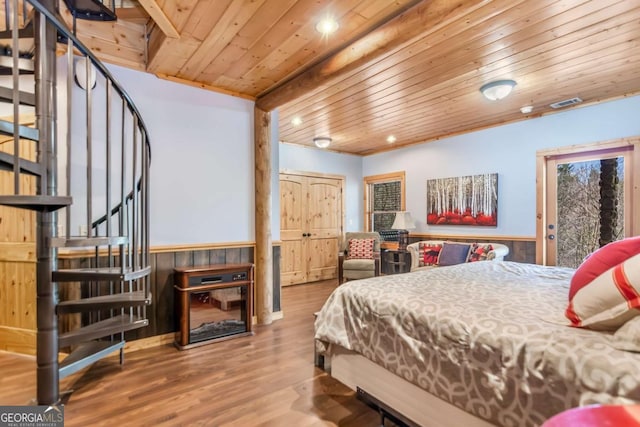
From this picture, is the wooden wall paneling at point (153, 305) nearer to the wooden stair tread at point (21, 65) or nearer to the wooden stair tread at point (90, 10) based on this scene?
the wooden stair tread at point (21, 65)

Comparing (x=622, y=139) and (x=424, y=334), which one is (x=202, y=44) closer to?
(x=424, y=334)

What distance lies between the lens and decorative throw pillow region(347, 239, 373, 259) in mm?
5511

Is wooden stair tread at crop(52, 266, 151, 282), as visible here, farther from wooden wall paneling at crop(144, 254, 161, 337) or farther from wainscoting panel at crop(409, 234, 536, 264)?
wainscoting panel at crop(409, 234, 536, 264)

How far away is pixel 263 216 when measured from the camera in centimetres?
379

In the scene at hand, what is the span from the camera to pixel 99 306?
89.0 inches

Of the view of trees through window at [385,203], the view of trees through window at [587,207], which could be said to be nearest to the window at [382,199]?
the view of trees through window at [385,203]

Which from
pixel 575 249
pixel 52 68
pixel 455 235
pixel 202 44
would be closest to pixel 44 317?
pixel 52 68

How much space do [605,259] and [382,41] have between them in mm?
1911

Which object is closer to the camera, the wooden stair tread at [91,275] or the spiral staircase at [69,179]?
the spiral staircase at [69,179]

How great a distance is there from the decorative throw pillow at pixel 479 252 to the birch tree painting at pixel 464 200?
65cm

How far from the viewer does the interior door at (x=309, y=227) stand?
5.86 meters

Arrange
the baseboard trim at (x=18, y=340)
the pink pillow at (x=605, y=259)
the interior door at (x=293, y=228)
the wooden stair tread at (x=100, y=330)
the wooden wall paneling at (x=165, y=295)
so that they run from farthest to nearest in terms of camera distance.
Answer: the interior door at (x=293, y=228) < the wooden wall paneling at (x=165, y=295) < the baseboard trim at (x=18, y=340) < the wooden stair tread at (x=100, y=330) < the pink pillow at (x=605, y=259)

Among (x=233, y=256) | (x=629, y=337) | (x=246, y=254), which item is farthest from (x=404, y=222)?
(x=629, y=337)

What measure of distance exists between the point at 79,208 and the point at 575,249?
5.58 metres
